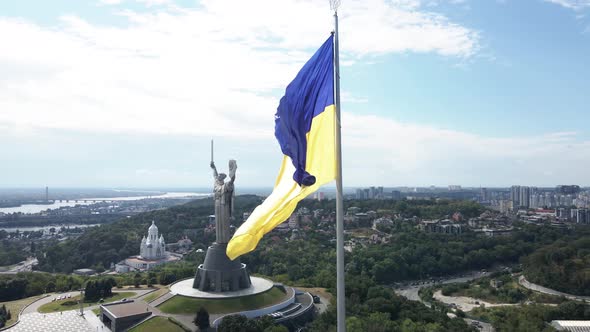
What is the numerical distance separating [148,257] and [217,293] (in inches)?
1259

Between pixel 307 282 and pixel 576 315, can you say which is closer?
pixel 576 315

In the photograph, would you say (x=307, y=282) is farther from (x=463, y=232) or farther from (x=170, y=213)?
(x=170, y=213)

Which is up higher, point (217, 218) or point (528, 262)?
point (217, 218)

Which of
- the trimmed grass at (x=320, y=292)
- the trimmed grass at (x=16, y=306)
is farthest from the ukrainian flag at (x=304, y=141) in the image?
Result: the trimmed grass at (x=16, y=306)

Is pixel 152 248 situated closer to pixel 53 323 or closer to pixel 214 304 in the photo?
pixel 53 323

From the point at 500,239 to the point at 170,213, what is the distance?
174 feet

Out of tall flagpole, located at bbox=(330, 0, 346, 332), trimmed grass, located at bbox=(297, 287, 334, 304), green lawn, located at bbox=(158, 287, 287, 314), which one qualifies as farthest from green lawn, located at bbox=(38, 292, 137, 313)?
tall flagpole, located at bbox=(330, 0, 346, 332)

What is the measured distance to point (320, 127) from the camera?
9031mm

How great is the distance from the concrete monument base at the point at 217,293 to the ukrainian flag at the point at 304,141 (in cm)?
1761

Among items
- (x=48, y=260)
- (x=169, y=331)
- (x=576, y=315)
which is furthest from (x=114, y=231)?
(x=576, y=315)

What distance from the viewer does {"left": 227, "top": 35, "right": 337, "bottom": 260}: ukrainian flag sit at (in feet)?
28.8

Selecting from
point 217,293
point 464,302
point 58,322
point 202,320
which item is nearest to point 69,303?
point 58,322

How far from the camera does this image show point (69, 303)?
28719 mm

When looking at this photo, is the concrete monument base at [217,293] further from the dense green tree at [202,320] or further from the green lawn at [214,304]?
the dense green tree at [202,320]
